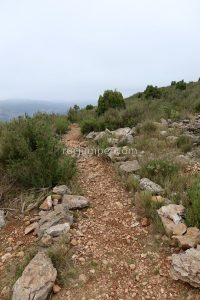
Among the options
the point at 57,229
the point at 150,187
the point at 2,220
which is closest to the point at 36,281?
the point at 57,229

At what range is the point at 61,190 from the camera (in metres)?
4.68

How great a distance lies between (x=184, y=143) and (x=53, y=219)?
3733 mm

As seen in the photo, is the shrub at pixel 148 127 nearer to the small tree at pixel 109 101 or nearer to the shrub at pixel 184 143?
the shrub at pixel 184 143

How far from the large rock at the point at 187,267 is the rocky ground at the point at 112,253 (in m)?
0.09

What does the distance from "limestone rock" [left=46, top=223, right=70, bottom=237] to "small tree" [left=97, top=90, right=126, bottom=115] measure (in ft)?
23.3

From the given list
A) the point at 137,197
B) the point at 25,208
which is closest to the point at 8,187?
the point at 25,208

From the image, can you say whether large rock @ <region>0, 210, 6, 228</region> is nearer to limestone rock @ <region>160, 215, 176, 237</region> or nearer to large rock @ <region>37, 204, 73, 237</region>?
large rock @ <region>37, 204, 73, 237</region>

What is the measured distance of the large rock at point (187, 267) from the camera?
9.91 feet

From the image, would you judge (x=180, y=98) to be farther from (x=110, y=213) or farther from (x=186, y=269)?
(x=186, y=269)

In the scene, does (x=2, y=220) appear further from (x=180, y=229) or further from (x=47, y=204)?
(x=180, y=229)

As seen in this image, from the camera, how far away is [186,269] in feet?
10.1

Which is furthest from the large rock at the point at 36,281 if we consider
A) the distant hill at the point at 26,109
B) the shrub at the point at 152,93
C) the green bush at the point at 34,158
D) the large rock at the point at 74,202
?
the shrub at the point at 152,93

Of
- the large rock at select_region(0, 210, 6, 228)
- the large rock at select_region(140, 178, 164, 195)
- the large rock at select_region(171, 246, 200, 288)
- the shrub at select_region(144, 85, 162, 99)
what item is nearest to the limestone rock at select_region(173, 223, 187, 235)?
the large rock at select_region(171, 246, 200, 288)

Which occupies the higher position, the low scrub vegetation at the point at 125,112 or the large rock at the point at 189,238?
the low scrub vegetation at the point at 125,112
